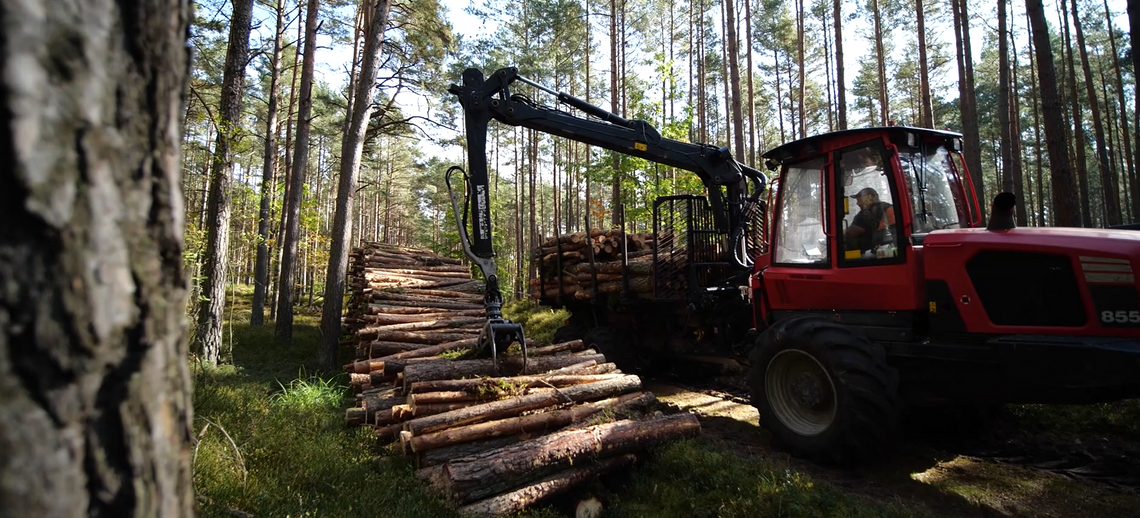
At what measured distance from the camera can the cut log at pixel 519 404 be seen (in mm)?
4754

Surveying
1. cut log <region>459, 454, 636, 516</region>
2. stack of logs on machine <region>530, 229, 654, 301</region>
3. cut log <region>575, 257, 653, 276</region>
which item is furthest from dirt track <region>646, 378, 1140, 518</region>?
stack of logs on machine <region>530, 229, 654, 301</region>

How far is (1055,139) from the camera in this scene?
8227 mm

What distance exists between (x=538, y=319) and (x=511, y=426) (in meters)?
11.7

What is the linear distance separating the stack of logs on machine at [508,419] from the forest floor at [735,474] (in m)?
0.19

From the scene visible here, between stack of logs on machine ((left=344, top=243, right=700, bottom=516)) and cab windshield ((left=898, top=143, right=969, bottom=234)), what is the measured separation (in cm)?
291

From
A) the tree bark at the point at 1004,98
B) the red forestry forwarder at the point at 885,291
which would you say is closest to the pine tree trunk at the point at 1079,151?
the tree bark at the point at 1004,98

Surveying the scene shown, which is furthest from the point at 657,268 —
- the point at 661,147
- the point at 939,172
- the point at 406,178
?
the point at 406,178

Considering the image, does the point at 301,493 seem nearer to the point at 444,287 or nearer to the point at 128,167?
the point at 128,167

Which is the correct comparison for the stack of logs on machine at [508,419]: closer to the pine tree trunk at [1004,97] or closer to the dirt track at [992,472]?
the dirt track at [992,472]

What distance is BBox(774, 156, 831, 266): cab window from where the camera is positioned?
5941 mm

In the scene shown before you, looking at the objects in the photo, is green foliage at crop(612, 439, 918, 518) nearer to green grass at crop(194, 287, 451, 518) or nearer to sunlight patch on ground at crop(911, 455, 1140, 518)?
sunlight patch on ground at crop(911, 455, 1140, 518)

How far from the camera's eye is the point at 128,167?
99cm

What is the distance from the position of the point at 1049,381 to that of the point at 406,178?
43.7 meters

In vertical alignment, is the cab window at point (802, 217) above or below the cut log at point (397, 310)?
above
